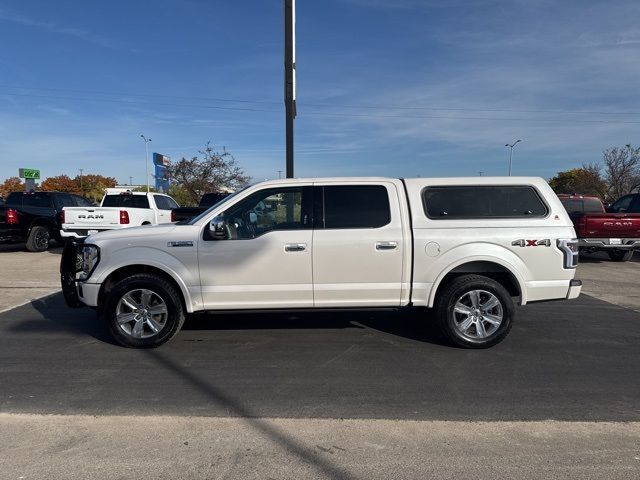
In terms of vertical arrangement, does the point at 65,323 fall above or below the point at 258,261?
below

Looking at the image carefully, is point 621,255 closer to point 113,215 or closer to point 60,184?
point 113,215

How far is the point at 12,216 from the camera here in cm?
1402

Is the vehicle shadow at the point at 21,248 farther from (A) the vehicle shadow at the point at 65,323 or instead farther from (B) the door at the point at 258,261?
(B) the door at the point at 258,261

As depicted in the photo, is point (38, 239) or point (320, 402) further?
point (38, 239)

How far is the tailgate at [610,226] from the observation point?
11.6 meters

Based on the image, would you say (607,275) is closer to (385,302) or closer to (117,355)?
(385,302)

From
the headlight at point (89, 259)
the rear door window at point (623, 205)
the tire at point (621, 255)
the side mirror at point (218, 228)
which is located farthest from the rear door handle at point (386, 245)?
the rear door window at point (623, 205)

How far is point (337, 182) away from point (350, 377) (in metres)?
2.20

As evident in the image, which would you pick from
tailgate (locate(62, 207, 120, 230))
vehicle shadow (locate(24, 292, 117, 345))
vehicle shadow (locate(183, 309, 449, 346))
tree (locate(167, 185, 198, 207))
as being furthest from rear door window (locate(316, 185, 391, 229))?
tree (locate(167, 185, 198, 207))

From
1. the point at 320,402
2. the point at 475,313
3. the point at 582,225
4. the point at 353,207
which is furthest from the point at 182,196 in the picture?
the point at 320,402

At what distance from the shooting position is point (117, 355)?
5180mm

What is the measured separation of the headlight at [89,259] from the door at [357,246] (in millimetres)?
2448

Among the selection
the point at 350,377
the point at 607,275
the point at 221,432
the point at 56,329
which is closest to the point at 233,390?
the point at 221,432

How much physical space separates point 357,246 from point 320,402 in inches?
72.5
